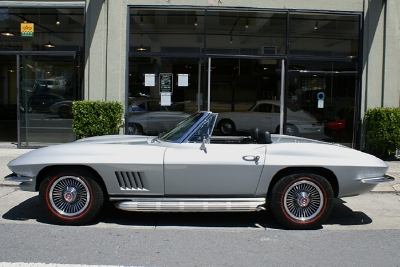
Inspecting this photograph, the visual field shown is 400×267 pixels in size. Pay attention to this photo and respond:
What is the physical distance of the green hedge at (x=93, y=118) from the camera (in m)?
9.89

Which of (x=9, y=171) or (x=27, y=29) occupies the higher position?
(x=27, y=29)

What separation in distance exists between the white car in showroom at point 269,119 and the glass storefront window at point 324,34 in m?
1.55

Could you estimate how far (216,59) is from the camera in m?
11.0

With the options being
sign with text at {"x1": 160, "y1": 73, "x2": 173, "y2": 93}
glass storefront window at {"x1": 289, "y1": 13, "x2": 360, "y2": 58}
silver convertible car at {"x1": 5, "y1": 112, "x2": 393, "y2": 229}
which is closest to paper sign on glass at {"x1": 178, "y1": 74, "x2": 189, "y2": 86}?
sign with text at {"x1": 160, "y1": 73, "x2": 173, "y2": 93}

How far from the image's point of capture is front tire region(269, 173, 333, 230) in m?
5.05

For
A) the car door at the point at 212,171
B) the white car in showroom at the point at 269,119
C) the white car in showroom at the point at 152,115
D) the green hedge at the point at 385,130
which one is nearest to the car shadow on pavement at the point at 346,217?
the car door at the point at 212,171

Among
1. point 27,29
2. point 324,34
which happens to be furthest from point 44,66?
point 324,34

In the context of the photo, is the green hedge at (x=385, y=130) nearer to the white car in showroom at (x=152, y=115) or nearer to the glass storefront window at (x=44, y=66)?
the white car in showroom at (x=152, y=115)

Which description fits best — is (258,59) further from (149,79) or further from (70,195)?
(70,195)

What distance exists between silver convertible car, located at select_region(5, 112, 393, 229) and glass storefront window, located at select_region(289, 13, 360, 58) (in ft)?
21.2

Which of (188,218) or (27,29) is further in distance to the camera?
(27,29)

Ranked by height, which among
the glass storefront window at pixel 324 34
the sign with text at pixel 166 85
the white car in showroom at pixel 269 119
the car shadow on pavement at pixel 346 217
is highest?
the glass storefront window at pixel 324 34

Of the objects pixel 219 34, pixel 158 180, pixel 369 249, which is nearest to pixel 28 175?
pixel 158 180

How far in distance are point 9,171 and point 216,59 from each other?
226 inches
